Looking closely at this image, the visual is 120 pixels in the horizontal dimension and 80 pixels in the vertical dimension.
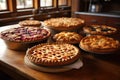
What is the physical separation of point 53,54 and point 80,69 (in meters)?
0.20

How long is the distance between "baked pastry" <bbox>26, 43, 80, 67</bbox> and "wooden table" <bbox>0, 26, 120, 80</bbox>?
0.06 metres

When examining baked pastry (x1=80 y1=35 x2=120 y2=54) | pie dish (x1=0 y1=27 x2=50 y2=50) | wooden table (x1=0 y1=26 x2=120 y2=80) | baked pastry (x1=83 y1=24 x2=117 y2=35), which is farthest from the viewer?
baked pastry (x1=83 y1=24 x2=117 y2=35)

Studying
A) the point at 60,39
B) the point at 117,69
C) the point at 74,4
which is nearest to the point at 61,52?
the point at 60,39

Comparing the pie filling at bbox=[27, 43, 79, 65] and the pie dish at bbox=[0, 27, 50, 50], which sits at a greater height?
the pie dish at bbox=[0, 27, 50, 50]

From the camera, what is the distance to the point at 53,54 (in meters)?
1.04

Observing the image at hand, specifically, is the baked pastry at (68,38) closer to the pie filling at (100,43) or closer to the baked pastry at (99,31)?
the pie filling at (100,43)

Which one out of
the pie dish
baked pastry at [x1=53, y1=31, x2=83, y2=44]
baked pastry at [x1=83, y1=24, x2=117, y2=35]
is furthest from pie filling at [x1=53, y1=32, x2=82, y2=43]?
baked pastry at [x1=83, y1=24, x2=117, y2=35]

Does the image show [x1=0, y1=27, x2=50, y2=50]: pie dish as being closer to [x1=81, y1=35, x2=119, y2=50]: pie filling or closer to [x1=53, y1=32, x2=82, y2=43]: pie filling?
[x1=53, y1=32, x2=82, y2=43]: pie filling

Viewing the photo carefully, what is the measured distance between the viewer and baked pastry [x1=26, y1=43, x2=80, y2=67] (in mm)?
918

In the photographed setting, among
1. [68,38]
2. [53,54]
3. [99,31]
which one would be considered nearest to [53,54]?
[53,54]

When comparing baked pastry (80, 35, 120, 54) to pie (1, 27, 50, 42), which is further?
pie (1, 27, 50, 42)

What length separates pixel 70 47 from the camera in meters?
1.13

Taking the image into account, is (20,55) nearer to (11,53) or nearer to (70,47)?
(11,53)

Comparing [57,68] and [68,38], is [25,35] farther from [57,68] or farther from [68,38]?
[57,68]
